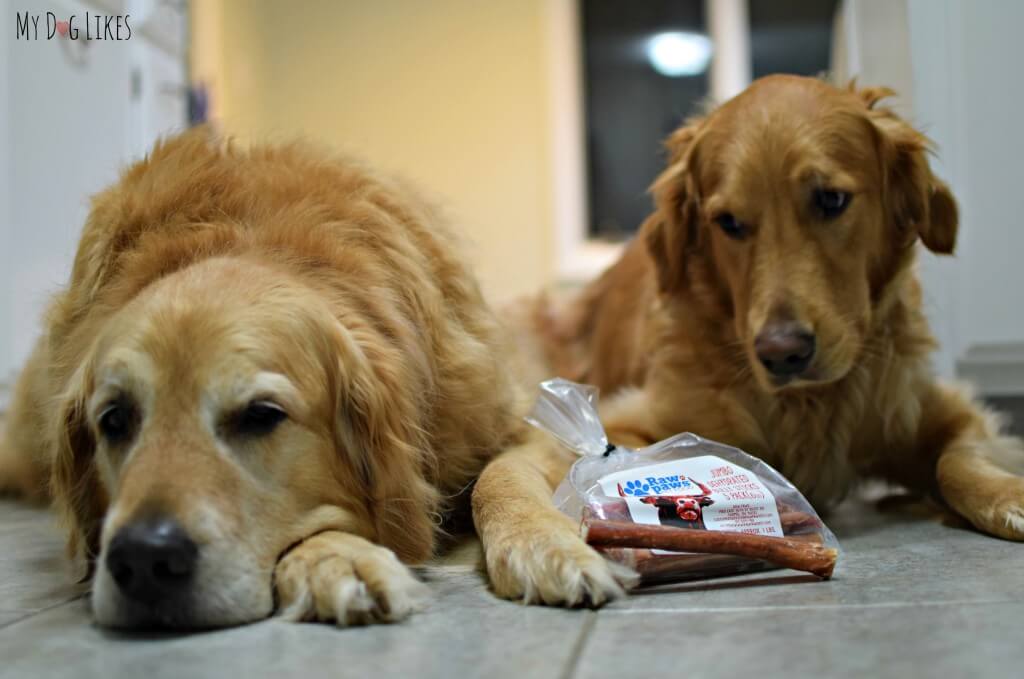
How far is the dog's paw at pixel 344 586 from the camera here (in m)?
1.11

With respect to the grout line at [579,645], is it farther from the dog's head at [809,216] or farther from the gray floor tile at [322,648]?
the dog's head at [809,216]

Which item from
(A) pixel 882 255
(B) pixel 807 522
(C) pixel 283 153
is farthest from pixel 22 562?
(A) pixel 882 255

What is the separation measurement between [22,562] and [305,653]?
33.4 inches

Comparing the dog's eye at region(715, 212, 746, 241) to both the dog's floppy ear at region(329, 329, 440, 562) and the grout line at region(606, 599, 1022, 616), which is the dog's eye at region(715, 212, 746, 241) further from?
the grout line at region(606, 599, 1022, 616)

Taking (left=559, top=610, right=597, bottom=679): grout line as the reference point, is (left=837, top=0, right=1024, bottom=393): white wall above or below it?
above

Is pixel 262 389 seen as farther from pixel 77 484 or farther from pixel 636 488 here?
pixel 636 488

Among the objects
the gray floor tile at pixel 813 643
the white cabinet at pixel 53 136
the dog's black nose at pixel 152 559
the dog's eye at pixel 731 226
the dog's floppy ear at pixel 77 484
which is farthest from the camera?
the white cabinet at pixel 53 136

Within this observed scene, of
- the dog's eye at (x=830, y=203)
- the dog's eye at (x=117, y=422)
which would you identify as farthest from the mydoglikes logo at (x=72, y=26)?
the dog's eye at (x=830, y=203)

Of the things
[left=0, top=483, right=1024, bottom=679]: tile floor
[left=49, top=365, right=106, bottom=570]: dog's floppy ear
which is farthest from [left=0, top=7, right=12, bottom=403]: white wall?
[left=0, top=483, right=1024, bottom=679]: tile floor

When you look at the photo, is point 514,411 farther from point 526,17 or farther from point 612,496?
point 526,17

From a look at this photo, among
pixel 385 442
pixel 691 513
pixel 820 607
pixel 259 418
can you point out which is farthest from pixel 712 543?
pixel 259 418

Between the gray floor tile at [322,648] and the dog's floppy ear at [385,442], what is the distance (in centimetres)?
22

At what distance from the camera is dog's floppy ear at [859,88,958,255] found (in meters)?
1.81

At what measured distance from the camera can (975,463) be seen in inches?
66.2
